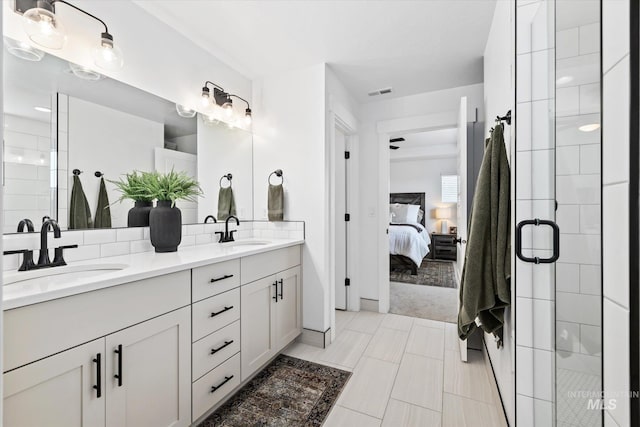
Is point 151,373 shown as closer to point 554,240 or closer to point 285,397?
point 285,397

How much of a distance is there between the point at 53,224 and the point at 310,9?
6.15 ft

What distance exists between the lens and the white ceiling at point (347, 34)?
1.77 m

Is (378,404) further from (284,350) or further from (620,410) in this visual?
(620,410)

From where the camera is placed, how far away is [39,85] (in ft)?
4.48

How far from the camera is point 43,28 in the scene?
1.33 m

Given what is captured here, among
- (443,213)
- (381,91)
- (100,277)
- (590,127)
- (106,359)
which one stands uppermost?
(381,91)

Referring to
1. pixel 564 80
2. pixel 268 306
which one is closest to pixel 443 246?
pixel 268 306

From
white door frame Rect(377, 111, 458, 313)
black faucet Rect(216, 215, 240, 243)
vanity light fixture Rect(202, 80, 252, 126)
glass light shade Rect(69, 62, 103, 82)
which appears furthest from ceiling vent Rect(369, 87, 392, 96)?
glass light shade Rect(69, 62, 103, 82)

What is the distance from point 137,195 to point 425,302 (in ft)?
10.7

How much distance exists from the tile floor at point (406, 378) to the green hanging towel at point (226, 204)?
1256 millimetres

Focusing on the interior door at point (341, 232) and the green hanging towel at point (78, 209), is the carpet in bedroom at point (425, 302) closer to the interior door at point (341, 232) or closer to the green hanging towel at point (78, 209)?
the interior door at point (341, 232)

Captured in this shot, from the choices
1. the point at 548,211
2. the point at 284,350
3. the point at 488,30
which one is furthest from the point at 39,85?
the point at 488,30

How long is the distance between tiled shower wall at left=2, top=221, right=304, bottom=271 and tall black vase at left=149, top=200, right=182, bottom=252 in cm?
14

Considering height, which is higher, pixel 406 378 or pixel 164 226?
pixel 164 226
